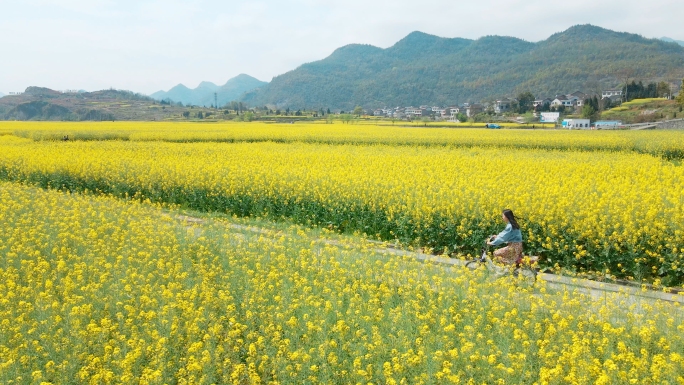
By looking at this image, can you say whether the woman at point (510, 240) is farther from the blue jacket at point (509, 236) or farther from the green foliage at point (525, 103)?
the green foliage at point (525, 103)

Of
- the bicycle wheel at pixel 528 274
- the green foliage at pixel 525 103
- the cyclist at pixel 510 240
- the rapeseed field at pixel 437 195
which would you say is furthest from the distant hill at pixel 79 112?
the bicycle wheel at pixel 528 274

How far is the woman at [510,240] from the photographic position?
9281 mm

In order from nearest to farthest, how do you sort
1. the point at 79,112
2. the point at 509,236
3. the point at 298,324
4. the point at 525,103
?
the point at 298,324
the point at 509,236
the point at 525,103
the point at 79,112

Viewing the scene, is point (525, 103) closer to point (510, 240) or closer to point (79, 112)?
point (79, 112)

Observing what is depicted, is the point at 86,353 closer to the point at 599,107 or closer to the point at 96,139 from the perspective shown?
the point at 96,139

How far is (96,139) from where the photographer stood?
40.2 meters

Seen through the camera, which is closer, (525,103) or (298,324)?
(298,324)

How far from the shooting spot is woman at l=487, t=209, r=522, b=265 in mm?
9281

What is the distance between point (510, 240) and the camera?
9.33 m

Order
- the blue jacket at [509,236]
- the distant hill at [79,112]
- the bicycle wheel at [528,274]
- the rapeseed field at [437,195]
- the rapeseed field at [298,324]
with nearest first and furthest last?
the rapeseed field at [298,324] < the bicycle wheel at [528,274] < the blue jacket at [509,236] < the rapeseed field at [437,195] < the distant hill at [79,112]

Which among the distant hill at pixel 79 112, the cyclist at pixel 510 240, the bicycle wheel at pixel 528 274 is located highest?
the distant hill at pixel 79 112

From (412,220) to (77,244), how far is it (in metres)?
7.38

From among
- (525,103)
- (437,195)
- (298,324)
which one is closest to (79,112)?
(525,103)

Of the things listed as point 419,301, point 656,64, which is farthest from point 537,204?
point 656,64
